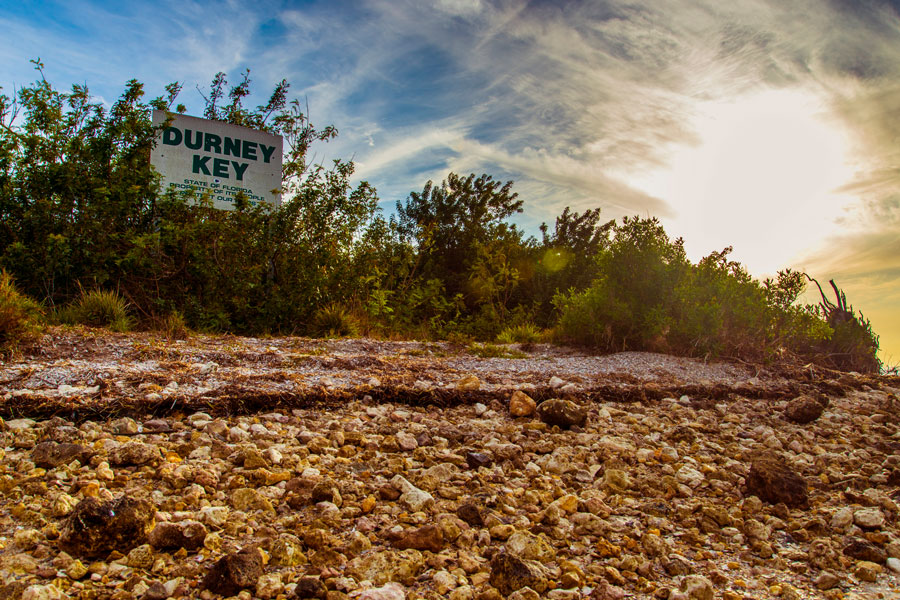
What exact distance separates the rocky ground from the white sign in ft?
14.4

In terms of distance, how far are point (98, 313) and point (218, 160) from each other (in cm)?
335

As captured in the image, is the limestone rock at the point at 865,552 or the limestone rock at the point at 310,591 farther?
the limestone rock at the point at 865,552

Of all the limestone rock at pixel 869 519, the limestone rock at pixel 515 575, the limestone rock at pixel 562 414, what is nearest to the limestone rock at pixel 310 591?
the limestone rock at pixel 515 575

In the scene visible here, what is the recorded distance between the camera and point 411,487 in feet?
7.71

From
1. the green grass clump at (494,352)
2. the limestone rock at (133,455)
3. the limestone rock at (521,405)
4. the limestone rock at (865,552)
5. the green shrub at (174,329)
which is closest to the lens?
the limestone rock at (865,552)

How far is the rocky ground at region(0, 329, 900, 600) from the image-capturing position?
1789 millimetres

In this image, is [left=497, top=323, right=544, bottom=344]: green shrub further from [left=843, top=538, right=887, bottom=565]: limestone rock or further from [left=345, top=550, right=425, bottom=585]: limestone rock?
[left=345, top=550, right=425, bottom=585]: limestone rock

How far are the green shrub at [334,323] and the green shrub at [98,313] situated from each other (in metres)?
2.21

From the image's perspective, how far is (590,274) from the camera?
480 inches

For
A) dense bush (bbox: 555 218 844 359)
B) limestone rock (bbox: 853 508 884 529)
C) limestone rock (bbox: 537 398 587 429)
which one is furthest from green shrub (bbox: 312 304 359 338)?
limestone rock (bbox: 853 508 884 529)

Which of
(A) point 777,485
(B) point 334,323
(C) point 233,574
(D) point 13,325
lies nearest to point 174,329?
(D) point 13,325

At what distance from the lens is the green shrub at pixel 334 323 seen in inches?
293

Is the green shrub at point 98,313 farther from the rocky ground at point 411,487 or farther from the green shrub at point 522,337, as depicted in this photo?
the green shrub at point 522,337

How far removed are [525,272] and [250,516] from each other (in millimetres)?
10657
